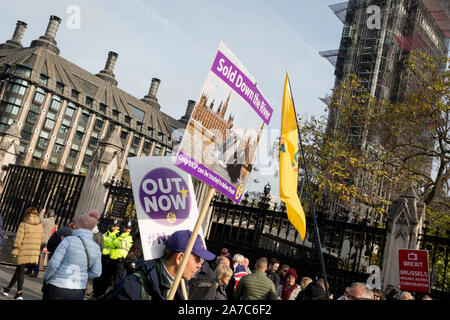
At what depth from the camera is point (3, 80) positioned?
72.0 m

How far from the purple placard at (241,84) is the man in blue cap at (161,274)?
143cm

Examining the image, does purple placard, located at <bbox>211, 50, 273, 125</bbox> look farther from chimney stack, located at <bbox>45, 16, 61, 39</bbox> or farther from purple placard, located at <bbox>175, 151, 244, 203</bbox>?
chimney stack, located at <bbox>45, 16, 61, 39</bbox>

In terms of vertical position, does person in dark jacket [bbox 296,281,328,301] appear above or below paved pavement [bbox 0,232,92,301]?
above

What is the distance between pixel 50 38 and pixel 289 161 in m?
91.9

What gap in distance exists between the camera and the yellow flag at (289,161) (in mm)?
4859

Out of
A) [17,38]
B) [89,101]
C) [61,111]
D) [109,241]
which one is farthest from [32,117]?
[109,241]

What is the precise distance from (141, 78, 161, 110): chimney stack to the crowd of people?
96672 millimetres

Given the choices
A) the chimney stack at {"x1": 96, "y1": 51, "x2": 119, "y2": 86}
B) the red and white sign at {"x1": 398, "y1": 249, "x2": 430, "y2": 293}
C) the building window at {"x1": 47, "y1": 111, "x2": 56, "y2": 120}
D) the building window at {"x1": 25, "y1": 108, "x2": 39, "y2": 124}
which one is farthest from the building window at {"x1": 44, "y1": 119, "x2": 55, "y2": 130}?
the red and white sign at {"x1": 398, "y1": 249, "x2": 430, "y2": 293}

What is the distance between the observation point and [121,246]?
31.4 feet

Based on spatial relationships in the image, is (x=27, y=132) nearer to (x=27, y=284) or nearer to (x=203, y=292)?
(x=27, y=284)

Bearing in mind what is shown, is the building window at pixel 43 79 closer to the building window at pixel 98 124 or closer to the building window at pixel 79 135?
the building window at pixel 79 135

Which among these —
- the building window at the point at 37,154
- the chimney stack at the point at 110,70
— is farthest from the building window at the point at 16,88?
→ the chimney stack at the point at 110,70

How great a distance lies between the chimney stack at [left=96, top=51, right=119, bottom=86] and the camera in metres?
98.3
